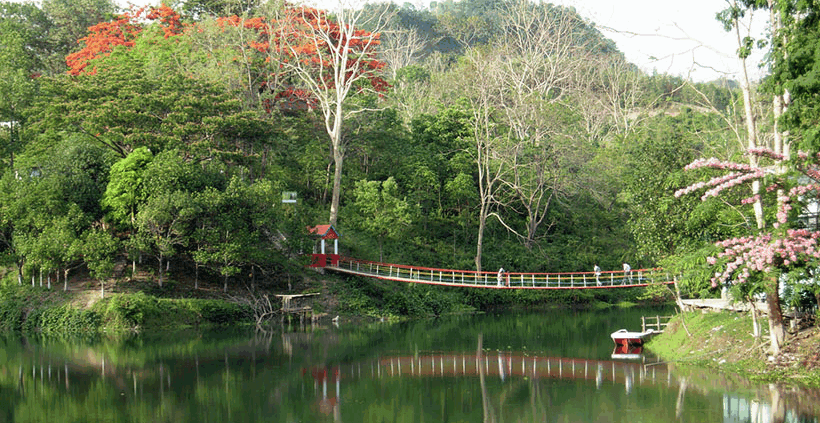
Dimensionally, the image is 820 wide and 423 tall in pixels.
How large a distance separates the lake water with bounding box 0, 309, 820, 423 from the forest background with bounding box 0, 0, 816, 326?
3779 mm

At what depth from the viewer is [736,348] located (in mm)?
22859

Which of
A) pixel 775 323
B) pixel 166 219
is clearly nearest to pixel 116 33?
pixel 166 219

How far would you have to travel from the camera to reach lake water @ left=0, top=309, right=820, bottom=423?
17984mm

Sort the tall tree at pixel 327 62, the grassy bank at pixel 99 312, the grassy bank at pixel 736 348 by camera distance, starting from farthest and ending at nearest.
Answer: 1. the tall tree at pixel 327 62
2. the grassy bank at pixel 99 312
3. the grassy bank at pixel 736 348

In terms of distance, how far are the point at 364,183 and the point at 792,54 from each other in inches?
1018

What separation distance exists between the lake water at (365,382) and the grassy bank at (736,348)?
2.88ft

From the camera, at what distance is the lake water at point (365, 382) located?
18.0 metres

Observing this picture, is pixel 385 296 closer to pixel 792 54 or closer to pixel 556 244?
pixel 556 244

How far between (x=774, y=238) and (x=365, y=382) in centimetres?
1092

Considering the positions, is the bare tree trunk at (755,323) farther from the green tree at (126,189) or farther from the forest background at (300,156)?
the green tree at (126,189)

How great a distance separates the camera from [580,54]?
63000 millimetres

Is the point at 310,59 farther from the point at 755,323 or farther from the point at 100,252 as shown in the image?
the point at 755,323

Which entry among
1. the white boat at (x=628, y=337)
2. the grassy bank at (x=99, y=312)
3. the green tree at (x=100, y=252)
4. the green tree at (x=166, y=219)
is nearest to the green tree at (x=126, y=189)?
the green tree at (x=166, y=219)

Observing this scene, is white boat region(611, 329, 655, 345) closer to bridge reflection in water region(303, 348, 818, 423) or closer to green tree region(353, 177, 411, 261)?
bridge reflection in water region(303, 348, 818, 423)
